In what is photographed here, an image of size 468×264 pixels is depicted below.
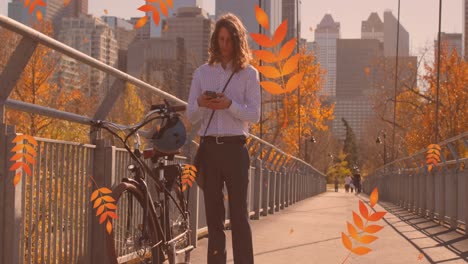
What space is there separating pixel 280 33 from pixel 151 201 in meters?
1.29

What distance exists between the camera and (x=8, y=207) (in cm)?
388

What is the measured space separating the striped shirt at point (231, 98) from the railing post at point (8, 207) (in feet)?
4.10

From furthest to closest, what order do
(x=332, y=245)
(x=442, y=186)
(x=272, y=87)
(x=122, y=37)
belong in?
(x=122, y=37) → (x=442, y=186) → (x=332, y=245) → (x=272, y=87)

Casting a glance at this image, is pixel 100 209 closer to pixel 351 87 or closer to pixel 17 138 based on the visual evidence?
pixel 17 138

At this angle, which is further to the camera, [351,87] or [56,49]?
[351,87]

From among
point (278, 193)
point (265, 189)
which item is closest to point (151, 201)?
point (265, 189)

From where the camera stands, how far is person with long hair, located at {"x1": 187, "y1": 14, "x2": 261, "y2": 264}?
475 centimetres

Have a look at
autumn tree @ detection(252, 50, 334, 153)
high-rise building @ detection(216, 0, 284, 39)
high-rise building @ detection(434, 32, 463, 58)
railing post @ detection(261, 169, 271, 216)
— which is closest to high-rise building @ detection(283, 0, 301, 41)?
high-rise building @ detection(216, 0, 284, 39)

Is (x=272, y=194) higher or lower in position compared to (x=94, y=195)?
lower

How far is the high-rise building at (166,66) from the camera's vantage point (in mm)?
42125

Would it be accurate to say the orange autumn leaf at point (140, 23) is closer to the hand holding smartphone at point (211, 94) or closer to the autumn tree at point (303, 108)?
the hand holding smartphone at point (211, 94)

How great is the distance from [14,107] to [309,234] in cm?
626

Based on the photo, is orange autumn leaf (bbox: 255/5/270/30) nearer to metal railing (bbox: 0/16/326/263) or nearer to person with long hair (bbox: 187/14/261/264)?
person with long hair (bbox: 187/14/261/264)
